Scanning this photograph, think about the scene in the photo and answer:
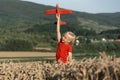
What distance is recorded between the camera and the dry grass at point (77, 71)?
170 inches

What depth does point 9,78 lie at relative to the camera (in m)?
6.41

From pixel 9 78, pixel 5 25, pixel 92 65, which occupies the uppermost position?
pixel 92 65

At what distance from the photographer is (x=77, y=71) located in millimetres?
4777

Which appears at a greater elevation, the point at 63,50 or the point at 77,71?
the point at 77,71

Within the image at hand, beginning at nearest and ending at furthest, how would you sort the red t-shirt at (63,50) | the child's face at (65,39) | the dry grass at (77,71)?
1. the dry grass at (77,71)
2. the child's face at (65,39)
3. the red t-shirt at (63,50)

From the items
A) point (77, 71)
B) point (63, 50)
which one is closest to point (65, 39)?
point (63, 50)

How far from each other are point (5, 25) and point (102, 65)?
179120 millimetres

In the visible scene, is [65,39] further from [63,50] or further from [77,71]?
→ [77,71]

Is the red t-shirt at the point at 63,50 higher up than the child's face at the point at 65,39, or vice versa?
the child's face at the point at 65,39

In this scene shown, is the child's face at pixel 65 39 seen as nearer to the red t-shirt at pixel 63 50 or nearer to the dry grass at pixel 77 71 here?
the red t-shirt at pixel 63 50

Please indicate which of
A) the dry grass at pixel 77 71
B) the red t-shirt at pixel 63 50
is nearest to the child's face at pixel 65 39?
the red t-shirt at pixel 63 50

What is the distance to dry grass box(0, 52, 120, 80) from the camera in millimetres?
4320

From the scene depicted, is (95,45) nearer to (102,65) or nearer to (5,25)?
(102,65)

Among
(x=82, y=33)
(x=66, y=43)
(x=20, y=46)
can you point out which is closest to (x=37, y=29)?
(x=82, y=33)
